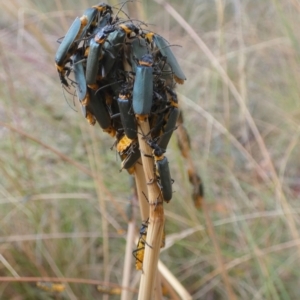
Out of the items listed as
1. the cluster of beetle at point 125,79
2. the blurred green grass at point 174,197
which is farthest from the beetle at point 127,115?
the blurred green grass at point 174,197

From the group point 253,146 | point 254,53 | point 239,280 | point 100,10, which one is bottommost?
point 239,280

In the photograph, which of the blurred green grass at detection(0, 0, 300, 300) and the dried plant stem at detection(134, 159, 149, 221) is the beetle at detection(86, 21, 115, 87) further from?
the blurred green grass at detection(0, 0, 300, 300)

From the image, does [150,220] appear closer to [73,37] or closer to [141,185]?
[141,185]

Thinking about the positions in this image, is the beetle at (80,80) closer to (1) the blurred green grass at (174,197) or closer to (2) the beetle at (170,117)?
(2) the beetle at (170,117)

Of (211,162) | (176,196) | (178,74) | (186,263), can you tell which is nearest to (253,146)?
(211,162)

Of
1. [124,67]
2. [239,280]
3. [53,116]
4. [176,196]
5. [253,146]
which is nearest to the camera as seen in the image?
[124,67]

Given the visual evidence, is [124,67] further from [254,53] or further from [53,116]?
[254,53]
